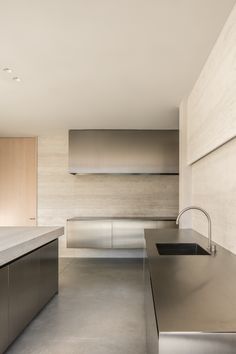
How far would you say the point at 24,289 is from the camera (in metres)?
2.63

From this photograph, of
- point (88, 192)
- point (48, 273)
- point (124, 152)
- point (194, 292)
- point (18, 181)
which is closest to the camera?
point (194, 292)

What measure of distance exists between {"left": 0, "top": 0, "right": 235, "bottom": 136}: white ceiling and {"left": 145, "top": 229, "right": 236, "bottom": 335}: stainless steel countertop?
159 cm

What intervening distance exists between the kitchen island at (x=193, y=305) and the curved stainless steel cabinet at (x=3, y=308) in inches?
44.6

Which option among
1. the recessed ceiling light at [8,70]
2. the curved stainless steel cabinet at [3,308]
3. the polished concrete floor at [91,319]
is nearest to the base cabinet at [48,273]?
the polished concrete floor at [91,319]

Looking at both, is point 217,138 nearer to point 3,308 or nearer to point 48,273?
point 3,308

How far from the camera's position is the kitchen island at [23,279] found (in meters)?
2.24

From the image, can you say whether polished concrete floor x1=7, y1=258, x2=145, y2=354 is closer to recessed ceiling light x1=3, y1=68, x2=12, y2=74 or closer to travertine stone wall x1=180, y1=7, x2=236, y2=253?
travertine stone wall x1=180, y1=7, x2=236, y2=253

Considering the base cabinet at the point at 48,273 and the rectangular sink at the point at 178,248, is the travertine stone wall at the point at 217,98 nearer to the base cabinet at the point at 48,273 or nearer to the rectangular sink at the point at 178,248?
the rectangular sink at the point at 178,248

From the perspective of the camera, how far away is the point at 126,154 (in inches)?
213

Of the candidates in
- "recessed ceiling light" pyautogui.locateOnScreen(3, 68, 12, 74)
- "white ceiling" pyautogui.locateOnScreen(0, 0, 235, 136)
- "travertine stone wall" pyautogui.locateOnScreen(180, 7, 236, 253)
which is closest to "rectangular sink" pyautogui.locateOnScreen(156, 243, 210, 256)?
"travertine stone wall" pyautogui.locateOnScreen(180, 7, 236, 253)

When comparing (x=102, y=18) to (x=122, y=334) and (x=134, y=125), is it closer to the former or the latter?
(x=122, y=334)

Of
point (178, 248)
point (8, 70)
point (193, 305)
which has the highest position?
point (8, 70)

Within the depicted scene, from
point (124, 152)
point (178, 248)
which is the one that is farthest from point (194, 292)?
point (124, 152)

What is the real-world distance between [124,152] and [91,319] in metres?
3.10
